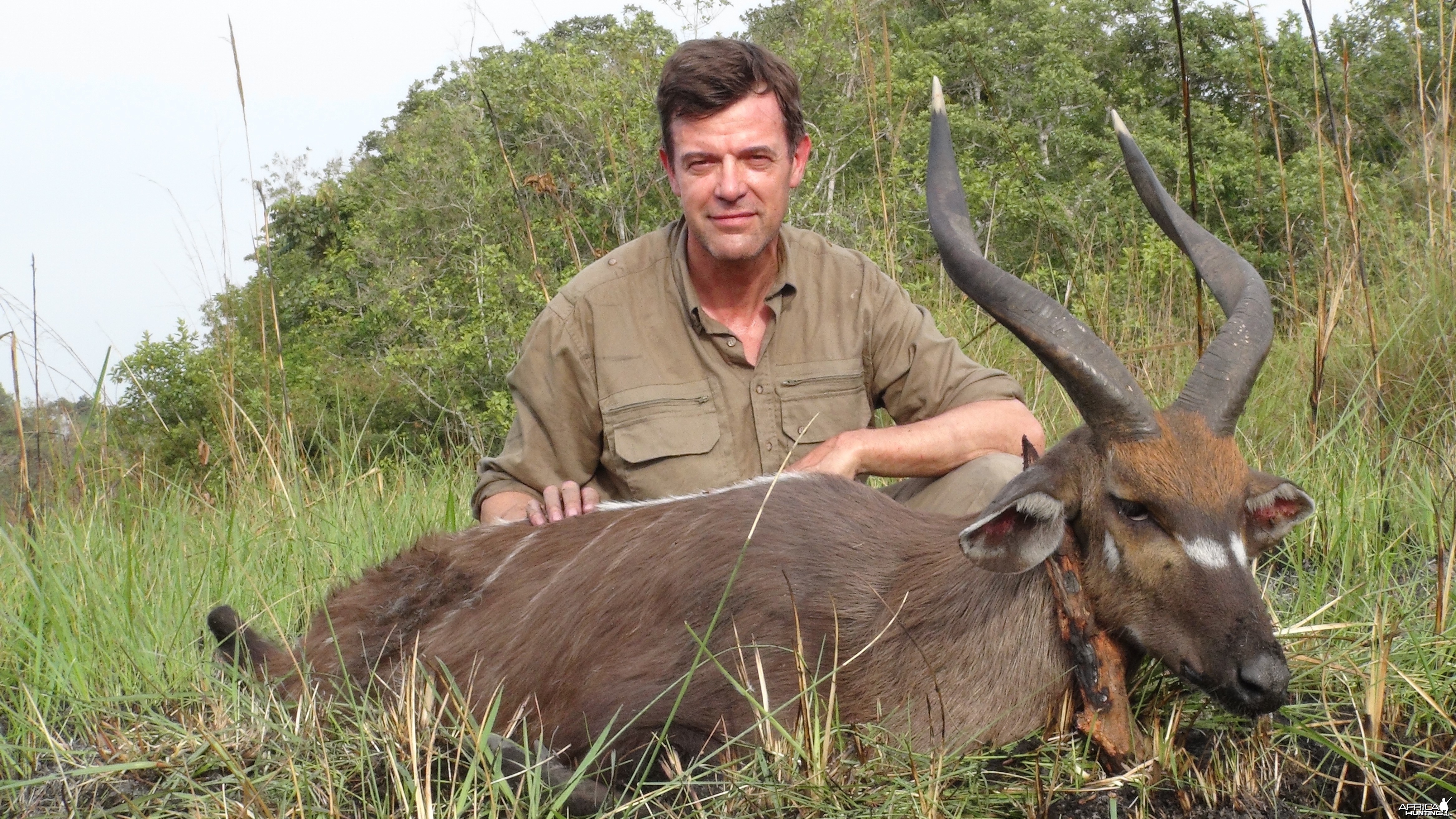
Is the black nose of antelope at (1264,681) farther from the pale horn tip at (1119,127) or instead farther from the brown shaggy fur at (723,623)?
the pale horn tip at (1119,127)

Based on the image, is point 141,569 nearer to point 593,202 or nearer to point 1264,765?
point 1264,765

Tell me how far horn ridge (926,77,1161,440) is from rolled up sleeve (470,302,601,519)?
5.73 ft

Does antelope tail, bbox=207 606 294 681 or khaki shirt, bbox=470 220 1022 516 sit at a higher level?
khaki shirt, bbox=470 220 1022 516

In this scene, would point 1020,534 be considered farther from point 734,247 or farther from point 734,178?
point 734,178

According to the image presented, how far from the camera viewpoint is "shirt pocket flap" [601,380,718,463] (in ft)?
14.0

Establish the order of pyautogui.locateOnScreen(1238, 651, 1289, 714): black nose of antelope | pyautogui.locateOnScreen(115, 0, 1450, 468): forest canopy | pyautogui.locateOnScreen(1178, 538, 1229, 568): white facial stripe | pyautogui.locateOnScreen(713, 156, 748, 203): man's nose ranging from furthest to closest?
pyautogui.locateOnScreen(115, 0, 1450, 468): forest canopy, pyautogui.locateOnScreen(713, 156, 748, 203): man's nose, pyautogui.locateOnScreen(1178, 538, 1229, 568): white facial stripe, pyautogui.locateOnScreen(1238, 651, 1289, 714): black nose of antelope

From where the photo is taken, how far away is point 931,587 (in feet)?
10.1

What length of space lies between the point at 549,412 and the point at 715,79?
1280 millimetres

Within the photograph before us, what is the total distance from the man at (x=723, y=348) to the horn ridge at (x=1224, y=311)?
1.08 meters

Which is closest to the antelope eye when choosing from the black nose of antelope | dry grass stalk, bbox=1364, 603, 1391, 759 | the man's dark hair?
the black nose of antelope

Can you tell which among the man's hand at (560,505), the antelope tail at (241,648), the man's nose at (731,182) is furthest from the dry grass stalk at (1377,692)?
the antelope tail at (241,648)

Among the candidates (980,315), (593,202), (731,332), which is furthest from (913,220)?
(731,332)

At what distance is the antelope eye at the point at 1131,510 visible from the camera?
2.68m

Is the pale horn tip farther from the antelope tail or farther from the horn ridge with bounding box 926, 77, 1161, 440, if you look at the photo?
the antelope tail
